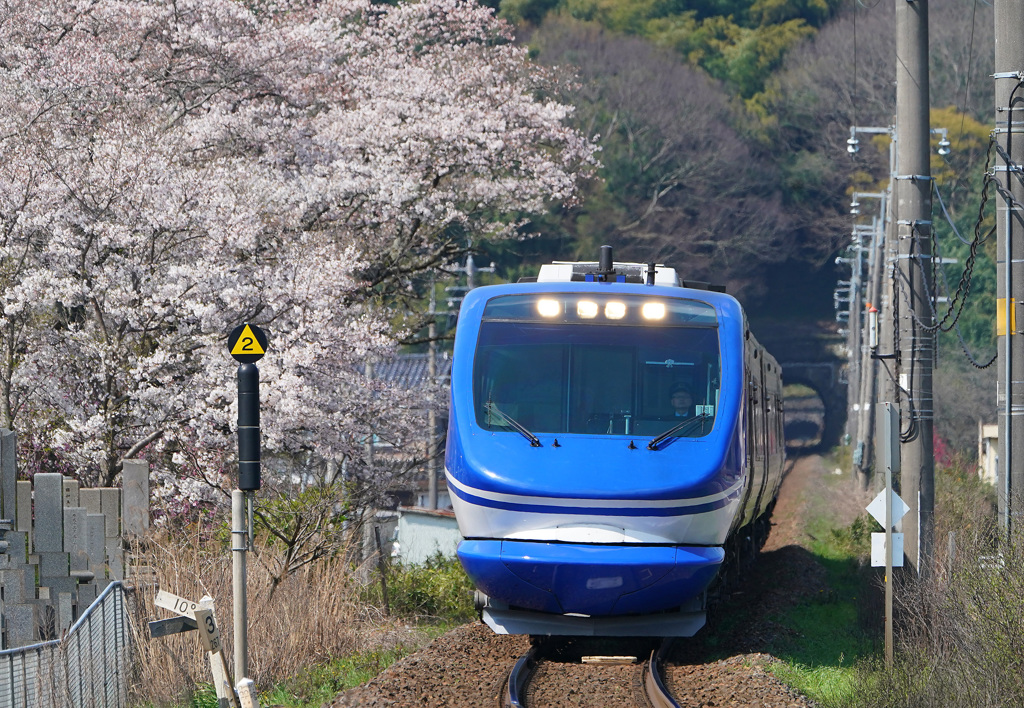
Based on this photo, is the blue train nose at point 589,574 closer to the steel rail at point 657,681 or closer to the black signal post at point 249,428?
the steel rail at point 657,681

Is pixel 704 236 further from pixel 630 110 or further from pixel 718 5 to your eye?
pixel 718 5

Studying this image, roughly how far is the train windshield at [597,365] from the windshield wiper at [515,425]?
0.04 feet

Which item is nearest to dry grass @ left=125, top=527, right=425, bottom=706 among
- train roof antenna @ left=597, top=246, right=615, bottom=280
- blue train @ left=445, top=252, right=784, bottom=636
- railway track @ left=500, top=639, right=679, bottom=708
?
blue train @ left=445, top=252, right=784, bottom=636

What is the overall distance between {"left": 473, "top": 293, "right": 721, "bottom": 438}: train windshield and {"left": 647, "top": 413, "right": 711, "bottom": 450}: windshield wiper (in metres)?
0.01

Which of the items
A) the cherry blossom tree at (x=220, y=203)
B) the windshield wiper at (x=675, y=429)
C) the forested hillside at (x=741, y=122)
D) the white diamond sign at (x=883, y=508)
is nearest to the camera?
the windshield wiper at (x=675, y=429)

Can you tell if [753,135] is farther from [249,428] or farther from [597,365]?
[249,428]

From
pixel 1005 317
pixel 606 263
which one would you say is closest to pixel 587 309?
pixel 606 263

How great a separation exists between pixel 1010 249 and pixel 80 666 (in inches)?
349

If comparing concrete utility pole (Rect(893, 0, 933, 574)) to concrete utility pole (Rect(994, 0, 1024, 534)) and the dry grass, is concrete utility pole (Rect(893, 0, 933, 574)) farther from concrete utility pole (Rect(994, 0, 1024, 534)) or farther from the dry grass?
the dry grass

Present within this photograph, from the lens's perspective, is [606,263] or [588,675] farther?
[606,263]

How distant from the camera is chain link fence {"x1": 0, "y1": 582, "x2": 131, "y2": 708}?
26.4 ft

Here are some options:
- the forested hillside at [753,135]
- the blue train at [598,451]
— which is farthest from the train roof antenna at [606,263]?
the forested hillside at [753,135]

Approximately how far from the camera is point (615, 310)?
10852 mm

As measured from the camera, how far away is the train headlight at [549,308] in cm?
1086
